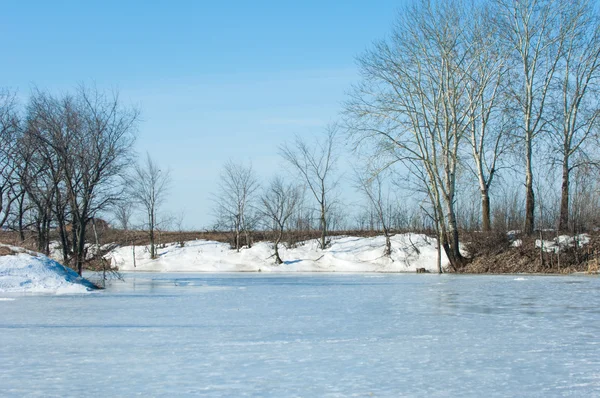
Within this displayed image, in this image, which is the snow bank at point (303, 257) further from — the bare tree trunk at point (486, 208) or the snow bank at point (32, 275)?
the snow bank at point (32, 275)

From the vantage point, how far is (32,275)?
1775 centimetres

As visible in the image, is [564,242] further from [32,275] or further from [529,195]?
[32,275]

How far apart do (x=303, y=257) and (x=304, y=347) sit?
1229 inches

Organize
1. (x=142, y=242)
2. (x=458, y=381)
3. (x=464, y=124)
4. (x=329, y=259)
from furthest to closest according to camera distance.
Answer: (x=142, y=242) → (x=329, y=259) → (x=464, y=124) → (x=458, y=381)

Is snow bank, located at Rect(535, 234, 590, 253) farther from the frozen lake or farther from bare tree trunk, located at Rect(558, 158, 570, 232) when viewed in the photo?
the frozen lake

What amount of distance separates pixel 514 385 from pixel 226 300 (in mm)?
9929

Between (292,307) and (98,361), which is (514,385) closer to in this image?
(98,361)

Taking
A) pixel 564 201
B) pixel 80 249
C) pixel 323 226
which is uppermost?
pixel 564 201

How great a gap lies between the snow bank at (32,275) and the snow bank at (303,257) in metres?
14.8

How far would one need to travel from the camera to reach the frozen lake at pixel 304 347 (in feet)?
19.7

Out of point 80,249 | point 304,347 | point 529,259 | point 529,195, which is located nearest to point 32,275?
point 80,249

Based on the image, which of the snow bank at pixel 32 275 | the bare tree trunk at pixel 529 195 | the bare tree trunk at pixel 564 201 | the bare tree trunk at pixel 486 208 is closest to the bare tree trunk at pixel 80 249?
the snow bank at pixel 32 275

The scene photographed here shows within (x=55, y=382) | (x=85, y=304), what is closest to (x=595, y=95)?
(x=85, y=304)

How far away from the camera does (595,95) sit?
29.4 meters
